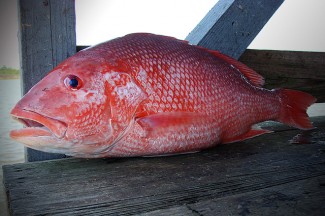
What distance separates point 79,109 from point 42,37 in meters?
0.62

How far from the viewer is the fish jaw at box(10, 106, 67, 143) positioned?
1319 millimetres

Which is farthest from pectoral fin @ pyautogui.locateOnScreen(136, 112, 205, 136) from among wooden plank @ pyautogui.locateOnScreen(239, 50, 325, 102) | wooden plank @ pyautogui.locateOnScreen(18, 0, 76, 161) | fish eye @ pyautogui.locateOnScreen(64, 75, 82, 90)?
wooden plank @ pyautogui.locateOnScreen(239, 50, 325, 102)

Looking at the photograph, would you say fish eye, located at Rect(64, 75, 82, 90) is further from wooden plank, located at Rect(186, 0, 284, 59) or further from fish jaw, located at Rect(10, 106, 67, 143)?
wooden plank, located at Rect(186, 0, 284, 59)

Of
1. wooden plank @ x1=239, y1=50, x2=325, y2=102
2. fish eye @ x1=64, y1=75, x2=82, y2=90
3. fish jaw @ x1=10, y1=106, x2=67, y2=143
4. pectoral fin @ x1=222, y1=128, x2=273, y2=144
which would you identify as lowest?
pectoral fin @ x1=222, y1=128, x2=273, y2=144

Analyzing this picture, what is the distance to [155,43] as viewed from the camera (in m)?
1.69

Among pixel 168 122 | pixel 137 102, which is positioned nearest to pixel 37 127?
pixel 137 102

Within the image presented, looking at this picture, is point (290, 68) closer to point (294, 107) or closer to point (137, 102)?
point (294, 107)

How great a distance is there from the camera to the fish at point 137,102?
4.50 feet

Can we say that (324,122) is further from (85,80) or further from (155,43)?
(85,80)

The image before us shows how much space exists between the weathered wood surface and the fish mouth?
0.20m

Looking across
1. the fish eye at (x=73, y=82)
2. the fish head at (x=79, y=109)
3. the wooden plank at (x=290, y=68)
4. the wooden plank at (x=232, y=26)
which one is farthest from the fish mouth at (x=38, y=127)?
the wooden plank at (x=290, y=68)

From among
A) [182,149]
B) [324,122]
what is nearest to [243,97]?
[182,149]

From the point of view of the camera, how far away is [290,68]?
9.93ft

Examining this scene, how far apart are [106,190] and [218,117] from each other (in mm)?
800
